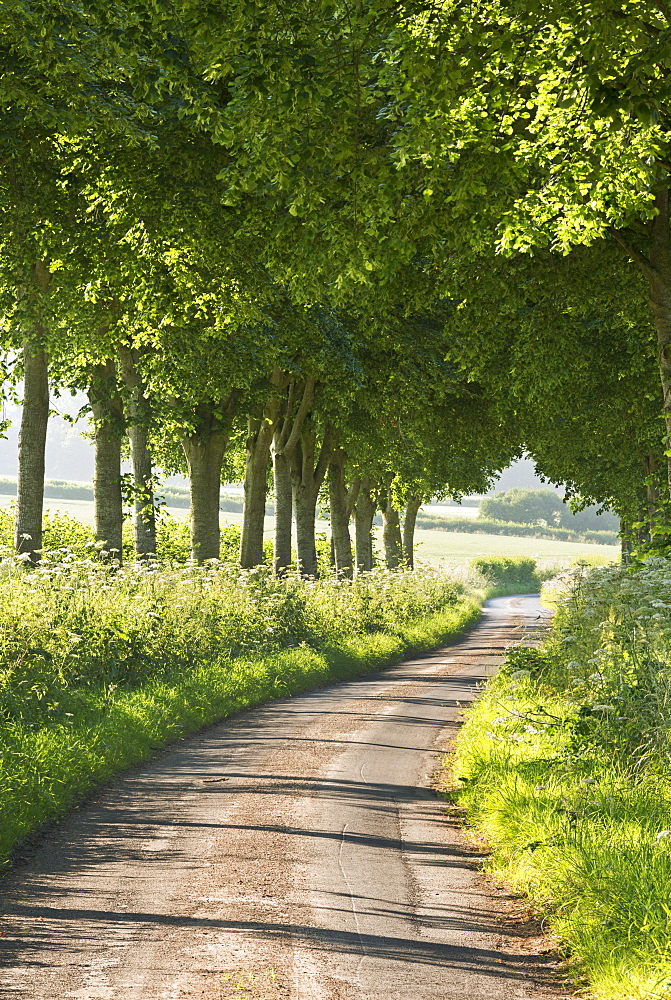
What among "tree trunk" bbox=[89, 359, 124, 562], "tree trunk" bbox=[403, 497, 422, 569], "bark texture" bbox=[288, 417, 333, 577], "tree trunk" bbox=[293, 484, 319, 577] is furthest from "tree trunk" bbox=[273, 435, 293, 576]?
"tree trunk" bbox=[403, 497, 422, 569]

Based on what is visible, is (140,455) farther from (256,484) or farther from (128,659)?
(128,659)

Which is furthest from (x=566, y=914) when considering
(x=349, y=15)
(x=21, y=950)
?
(x=349, y=15)

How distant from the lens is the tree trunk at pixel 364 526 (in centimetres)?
3906

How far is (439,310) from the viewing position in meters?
22.2

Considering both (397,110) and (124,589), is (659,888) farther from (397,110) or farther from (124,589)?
(124,589)

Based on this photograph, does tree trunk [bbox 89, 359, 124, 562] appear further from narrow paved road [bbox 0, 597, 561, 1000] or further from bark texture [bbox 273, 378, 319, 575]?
narrow paved road [bbox 0, 597, 561, 1000]

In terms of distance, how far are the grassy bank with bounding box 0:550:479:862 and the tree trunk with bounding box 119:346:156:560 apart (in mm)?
3166

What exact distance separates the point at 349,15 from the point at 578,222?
14.9 ft

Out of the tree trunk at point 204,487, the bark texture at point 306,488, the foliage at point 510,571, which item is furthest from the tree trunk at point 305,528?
the foliage at point 510,571

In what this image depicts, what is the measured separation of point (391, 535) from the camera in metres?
45.2

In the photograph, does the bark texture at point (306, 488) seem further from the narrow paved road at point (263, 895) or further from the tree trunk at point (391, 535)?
the narrow paved road at point (263, 895)

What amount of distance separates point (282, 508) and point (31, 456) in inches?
415

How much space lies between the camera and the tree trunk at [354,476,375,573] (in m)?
39.1

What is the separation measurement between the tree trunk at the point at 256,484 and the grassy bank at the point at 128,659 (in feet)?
9.68
